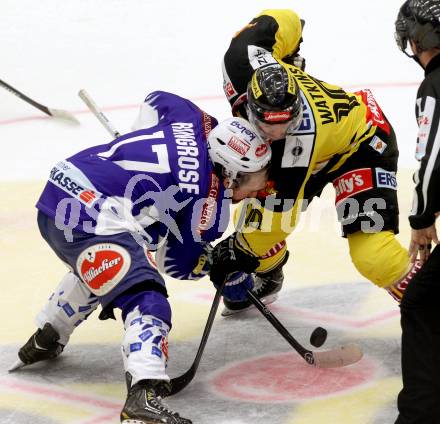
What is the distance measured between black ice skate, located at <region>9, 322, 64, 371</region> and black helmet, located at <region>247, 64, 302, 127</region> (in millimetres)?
Answer: 1112

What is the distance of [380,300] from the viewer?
14.9 ft

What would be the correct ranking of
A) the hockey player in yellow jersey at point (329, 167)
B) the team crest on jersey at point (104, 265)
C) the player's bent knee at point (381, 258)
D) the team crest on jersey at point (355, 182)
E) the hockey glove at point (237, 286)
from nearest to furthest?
the team crest on jersey at point (104, 265)
the hockey player in yellow jersey at point (329, 167)
the player's bent knee at point (381, 258)
the team crest on jersey at point (355, 182)
the hockey glove at point (237, 286)

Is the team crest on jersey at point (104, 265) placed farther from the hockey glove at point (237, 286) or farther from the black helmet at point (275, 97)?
the hockey glove at point (237, 286)

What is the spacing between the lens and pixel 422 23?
311 cm

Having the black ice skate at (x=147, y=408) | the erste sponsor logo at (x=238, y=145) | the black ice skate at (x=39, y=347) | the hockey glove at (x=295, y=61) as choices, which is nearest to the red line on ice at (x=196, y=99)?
the hockey glove at (x=295, y=61)

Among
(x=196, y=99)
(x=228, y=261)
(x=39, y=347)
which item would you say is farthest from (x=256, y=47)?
(x=196, y=99)

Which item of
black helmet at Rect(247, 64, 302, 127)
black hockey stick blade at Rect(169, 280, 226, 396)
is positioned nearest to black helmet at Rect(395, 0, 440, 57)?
black helmet at Rect(247, 64, 302, 127)

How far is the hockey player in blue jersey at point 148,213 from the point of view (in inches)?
135

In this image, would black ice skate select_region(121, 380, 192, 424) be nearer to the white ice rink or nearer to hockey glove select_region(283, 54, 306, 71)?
the white ice rink

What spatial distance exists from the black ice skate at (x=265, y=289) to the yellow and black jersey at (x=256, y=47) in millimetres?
770

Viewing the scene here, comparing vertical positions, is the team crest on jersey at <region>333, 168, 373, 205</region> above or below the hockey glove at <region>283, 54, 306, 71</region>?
below

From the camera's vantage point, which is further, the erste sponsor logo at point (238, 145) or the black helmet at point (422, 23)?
the erste sponsor logo at point (238, 145)

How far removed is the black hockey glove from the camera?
4.01 meters

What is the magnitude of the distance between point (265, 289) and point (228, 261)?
0.59 metres
